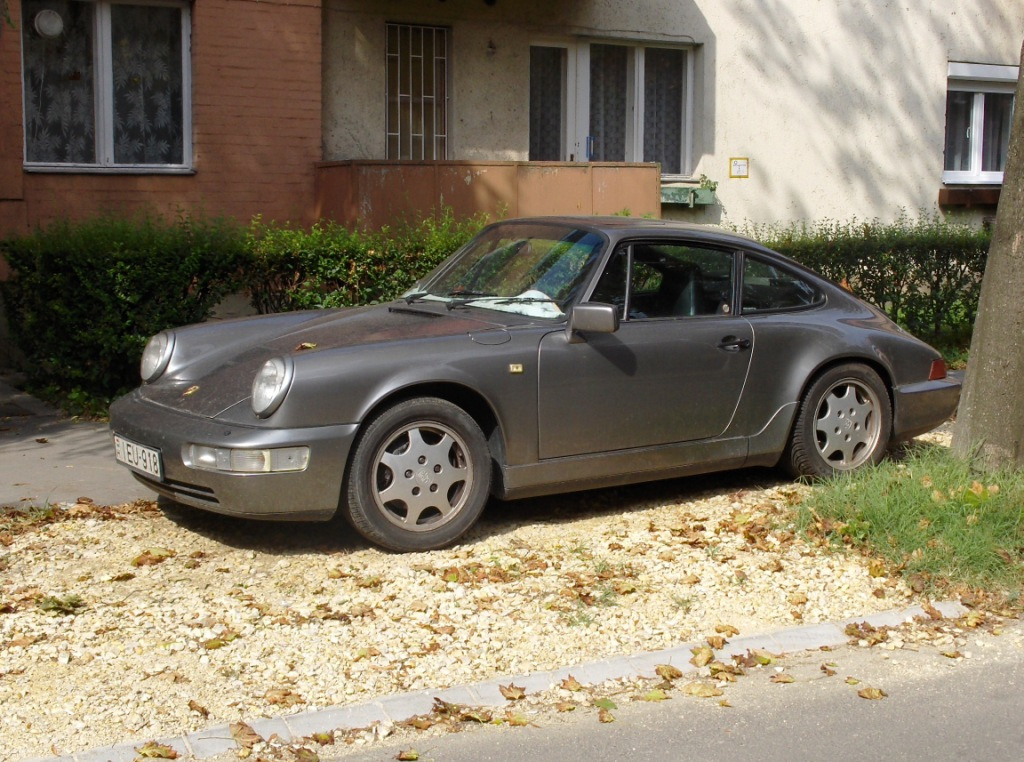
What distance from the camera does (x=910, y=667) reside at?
4.80m

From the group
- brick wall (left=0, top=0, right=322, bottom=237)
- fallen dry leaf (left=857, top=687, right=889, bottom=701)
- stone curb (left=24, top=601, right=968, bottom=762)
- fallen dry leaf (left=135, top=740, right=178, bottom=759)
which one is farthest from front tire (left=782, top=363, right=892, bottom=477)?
brick wall (left=0, top=0, right=322, bottom=237)

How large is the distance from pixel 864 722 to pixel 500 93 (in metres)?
10.4

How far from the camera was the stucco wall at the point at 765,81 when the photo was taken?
42.0ft

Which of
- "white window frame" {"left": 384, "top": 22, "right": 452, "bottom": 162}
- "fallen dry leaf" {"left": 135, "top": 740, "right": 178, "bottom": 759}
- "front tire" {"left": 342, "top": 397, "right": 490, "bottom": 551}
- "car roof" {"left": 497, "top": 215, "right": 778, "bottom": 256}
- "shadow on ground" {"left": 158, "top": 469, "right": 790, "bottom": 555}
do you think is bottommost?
"fallen dry leaf" {"left": 135, "top": 740, "right": 178, "bottom": 759}

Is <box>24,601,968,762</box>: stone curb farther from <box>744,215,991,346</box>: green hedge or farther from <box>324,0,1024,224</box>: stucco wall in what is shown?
<box>324,0,1024,224</box>: stucco wall

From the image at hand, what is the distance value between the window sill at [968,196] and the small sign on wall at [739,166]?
11.1 ft

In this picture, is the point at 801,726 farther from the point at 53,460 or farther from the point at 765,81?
the point at 765,81

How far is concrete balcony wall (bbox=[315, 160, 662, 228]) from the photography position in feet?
38.5

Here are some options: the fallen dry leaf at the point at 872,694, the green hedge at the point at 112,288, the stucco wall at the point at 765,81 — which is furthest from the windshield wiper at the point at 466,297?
the stucco wall at the point at 765,81

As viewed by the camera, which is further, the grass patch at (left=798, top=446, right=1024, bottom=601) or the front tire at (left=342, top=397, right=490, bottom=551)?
the grass patch at (left=798, top=446, right=1024, bottom=601)

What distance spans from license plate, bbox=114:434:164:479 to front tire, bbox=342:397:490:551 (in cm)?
86

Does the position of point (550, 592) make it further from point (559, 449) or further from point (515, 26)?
point (515, 26)

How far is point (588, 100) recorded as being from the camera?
14.3 metres

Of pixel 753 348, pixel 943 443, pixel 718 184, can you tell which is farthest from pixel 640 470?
pixel 718 184
